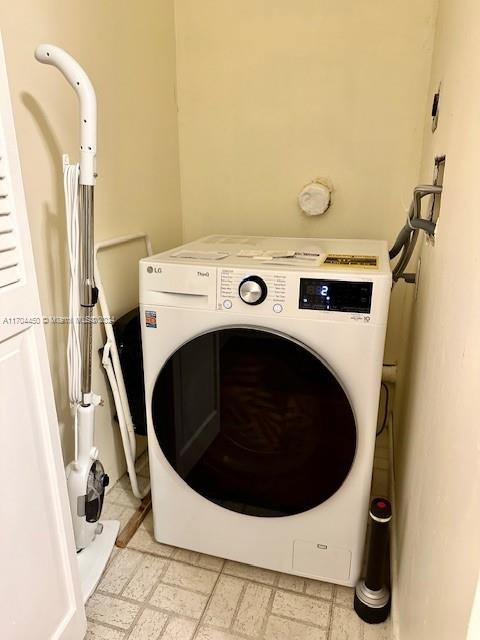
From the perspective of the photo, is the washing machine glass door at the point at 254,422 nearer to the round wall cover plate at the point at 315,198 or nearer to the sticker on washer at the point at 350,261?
the sticker on washer at the point at 350,261

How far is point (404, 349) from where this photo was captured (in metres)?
1.68

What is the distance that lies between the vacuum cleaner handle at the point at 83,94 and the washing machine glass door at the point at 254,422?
49cm

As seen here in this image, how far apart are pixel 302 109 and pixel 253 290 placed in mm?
966

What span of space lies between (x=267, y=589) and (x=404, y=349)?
924mm

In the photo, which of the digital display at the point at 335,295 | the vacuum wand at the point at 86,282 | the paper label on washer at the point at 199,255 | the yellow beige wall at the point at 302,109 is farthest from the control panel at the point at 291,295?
the yellow beige wall at the point at 302,109

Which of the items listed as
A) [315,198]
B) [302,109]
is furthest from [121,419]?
[302,109]

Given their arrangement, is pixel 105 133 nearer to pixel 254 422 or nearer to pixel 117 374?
pixel 117 374

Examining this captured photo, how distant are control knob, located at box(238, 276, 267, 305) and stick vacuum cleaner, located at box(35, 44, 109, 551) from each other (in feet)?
1.26

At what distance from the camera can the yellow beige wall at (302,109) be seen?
62.6 inches

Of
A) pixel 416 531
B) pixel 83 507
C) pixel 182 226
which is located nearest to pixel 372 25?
pixel 182 226

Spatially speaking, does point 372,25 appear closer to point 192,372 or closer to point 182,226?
point 182,226

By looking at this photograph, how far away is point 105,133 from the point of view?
1.42 metres

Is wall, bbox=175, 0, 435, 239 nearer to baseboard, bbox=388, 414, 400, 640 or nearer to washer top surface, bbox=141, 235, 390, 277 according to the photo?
washer top surface, bbox=141, 235, 390, 277

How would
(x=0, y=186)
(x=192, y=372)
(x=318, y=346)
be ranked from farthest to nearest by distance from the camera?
(x=192, y=372) < (x=318, y=346) < (x=0, y=186)
